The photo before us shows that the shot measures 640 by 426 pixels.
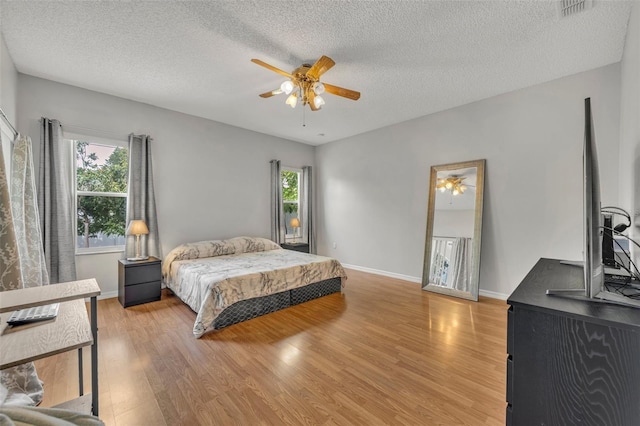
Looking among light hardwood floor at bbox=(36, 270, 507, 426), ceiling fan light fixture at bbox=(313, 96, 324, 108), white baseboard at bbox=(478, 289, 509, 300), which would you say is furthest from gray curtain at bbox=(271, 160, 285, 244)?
white baseboard at bbox=(478, 289, 509, 300)

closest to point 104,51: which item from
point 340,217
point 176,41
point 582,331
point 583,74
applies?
point 176,41

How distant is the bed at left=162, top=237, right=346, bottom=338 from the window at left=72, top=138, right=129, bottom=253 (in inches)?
33.4

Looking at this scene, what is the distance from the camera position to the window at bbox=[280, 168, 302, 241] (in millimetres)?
5918

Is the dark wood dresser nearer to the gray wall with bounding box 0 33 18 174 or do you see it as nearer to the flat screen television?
the flat screen television

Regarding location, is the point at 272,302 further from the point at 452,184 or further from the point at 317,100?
the point at 452,184

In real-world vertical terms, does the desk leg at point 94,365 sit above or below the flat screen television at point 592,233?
below

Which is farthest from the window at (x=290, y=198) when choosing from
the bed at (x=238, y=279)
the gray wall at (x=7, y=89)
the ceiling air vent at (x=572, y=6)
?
the ceiling air vent at (x=572, y=6)

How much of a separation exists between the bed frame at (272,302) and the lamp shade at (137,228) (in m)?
1.77

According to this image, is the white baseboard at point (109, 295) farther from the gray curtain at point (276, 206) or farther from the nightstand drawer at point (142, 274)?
the gray curtain at point (276, 206)

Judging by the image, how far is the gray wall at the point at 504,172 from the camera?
3.05 m

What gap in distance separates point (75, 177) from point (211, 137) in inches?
77.5

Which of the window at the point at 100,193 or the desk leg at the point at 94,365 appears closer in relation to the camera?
the desk leg at the point at 94,365

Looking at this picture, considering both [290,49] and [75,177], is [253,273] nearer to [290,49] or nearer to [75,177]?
[290,49]

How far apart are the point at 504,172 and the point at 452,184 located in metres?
0.68
